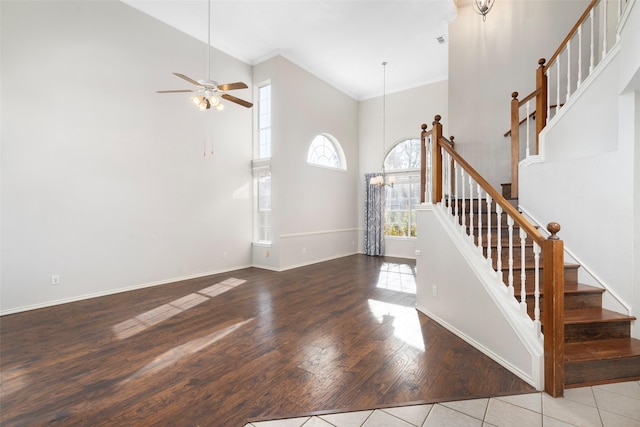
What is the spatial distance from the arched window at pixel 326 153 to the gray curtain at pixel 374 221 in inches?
43.4

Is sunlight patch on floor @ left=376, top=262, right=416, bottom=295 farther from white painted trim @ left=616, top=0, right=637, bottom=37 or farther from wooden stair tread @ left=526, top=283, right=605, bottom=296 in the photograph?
white painted trim @ left=616, top=0, right=637, bottom=37

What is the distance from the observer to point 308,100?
22.2ft

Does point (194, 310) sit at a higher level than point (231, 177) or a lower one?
lower

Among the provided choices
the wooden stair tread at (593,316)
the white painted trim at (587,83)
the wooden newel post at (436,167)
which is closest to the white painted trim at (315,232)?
the wooden newel post at (436,167)

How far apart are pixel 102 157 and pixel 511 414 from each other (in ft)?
18.2

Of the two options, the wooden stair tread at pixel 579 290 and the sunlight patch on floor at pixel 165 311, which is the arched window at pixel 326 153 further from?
the wooden stair tread at pixel 579 290

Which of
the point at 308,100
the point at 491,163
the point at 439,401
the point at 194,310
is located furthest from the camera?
the point at 308,100

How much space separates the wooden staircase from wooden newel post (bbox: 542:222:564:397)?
176 mm

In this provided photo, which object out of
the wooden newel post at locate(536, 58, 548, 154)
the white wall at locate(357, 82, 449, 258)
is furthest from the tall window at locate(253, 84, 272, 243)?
the wooden newel post at locate(536, 58, 548, 154)

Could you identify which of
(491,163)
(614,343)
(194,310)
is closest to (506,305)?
(614,343)

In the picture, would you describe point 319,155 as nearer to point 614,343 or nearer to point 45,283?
point 45,283

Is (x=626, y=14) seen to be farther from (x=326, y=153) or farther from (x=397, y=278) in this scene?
(x=326, y=153)

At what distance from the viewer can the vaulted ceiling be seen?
4.63 meters

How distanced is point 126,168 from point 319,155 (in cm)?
431
